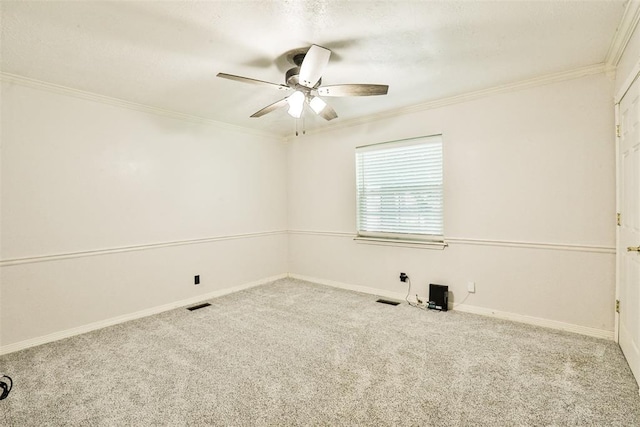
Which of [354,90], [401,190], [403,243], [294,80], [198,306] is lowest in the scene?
[198,306]

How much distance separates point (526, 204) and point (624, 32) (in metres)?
1.49

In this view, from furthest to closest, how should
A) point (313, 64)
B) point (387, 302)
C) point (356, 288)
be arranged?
point (356, 288) < point (387, 302) < point (313, 64)

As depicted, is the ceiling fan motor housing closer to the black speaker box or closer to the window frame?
the window frame

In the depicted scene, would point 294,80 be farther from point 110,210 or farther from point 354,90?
point 110,210

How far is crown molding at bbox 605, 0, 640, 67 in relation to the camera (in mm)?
1859

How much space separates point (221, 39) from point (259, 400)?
246cm

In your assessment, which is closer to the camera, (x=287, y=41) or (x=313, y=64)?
(x=313, y=64)

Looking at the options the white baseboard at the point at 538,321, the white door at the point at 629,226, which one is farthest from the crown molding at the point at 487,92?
the white baseboard at the point at 538,321

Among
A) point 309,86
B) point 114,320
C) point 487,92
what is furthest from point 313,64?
point 114,320

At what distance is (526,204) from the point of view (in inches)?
120

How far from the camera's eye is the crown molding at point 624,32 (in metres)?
1.86

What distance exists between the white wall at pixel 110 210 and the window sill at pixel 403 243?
171 centimetres

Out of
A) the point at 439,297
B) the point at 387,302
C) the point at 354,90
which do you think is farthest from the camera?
Result: the point at 387,302

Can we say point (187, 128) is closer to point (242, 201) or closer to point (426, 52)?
point (242, 201)
